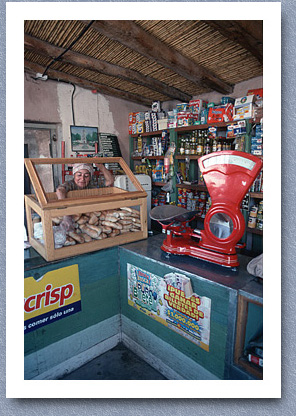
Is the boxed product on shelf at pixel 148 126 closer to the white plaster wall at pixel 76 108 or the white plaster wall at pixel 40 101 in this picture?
the white plaster wall at pixel 76 108

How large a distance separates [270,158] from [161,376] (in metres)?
Answer: 1.49

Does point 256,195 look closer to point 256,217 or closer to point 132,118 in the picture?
point 256,217

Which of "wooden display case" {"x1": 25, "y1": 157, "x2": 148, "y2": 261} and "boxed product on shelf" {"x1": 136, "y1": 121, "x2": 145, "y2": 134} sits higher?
"boxed product on shelf" {"x1": 136, "y1": 121, "x2": 145, "y2": 134}

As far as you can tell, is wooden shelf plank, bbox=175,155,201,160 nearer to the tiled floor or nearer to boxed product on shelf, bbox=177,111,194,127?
boxed product on shelf, bbox=177,111,194,127

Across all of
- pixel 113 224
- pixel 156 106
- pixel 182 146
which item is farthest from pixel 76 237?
pixel 156 106

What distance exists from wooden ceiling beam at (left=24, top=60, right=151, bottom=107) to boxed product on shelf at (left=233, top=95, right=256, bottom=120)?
2.07 metres

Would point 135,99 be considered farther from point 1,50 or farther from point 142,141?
point 1,50

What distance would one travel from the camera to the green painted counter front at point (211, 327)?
1.17 meters

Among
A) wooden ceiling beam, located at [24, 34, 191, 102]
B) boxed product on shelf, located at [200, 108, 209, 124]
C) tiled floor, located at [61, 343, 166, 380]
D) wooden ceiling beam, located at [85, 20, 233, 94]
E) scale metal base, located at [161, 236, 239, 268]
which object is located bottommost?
tiled floor, located at [61, 343, 166, 380]

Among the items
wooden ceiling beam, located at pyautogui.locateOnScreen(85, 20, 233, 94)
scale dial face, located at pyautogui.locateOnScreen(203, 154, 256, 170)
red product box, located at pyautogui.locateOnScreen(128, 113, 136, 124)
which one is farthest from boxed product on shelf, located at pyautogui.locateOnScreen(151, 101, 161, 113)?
scale dial face, located at pyautogui.locateOnScreen(203, 154, 256, 170)

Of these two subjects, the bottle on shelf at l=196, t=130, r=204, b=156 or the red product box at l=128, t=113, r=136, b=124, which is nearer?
the bottle on shelf at l=196, t=130, r=204, b=156

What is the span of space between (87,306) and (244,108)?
8.53 feet

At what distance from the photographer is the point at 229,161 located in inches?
45.6

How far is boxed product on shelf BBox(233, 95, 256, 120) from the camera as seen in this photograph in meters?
2.82
